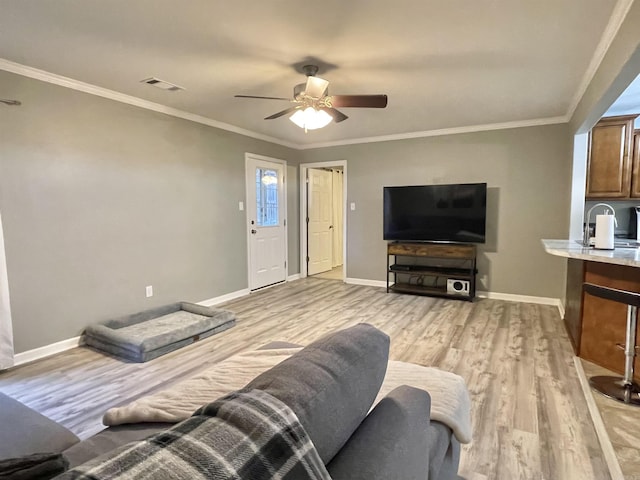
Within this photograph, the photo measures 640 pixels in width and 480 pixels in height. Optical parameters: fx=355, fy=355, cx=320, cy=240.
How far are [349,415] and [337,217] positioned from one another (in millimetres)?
6813

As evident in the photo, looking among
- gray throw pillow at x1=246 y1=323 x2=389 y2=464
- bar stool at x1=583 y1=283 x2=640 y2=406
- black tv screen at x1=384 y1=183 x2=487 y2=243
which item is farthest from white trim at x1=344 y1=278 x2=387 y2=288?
gray throw pillow at x1=246 y1=323 x2=389 y2=464

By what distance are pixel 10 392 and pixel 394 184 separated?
15.9 ft

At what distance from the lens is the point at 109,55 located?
8.69 ft

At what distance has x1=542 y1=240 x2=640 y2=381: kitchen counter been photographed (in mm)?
2504

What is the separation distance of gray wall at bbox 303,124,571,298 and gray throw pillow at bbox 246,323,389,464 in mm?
4446

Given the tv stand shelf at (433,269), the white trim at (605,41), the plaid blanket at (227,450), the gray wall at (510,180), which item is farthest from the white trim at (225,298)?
the white trim at (605,41)

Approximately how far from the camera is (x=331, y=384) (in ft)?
2.54

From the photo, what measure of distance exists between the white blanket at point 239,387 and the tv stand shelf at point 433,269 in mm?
3424

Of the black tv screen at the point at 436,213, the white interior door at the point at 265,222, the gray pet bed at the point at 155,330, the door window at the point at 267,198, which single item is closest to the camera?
the gray pet bed at the point at 155,330

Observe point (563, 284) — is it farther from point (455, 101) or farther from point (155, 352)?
point (155, 352)

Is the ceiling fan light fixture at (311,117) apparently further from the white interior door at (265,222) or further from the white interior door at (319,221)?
the white interior door at (319,221)

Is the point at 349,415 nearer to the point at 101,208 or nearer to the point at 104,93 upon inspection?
the point at 101,208

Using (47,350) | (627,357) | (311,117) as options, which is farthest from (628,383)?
(47,350)

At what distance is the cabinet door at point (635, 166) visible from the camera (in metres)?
4.23
